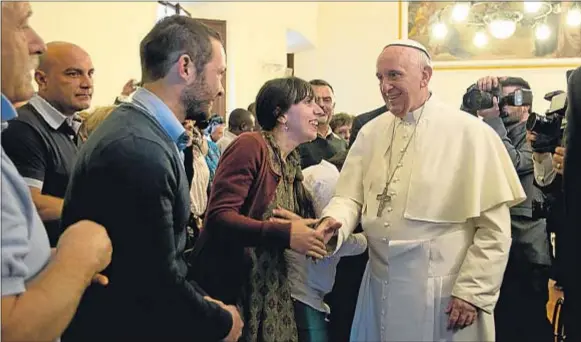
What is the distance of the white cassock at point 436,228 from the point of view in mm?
2191

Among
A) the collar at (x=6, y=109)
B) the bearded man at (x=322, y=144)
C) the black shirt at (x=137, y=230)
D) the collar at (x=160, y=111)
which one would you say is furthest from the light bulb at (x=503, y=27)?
the collar at (x=6, y=109)

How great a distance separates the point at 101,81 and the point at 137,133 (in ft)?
15.8

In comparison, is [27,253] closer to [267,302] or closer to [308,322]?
[267,302]

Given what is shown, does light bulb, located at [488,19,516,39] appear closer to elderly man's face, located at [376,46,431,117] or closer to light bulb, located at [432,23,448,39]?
light bulb, located at [432,23,448,39]

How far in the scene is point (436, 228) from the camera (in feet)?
7.38

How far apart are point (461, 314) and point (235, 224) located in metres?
0.79

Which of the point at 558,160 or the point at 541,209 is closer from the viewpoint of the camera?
the point at 558,160

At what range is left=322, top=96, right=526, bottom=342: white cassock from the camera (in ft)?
7.19

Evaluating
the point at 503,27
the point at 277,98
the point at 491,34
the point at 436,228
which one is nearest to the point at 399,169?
the point at 436,228

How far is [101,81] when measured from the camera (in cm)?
616

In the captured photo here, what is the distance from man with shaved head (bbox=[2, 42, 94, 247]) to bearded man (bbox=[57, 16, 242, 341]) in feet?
1.91

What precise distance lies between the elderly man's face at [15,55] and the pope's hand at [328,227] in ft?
3.96

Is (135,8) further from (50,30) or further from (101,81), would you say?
(50,30)

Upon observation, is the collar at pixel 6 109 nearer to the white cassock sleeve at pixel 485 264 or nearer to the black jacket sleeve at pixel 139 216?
the black jacket sleeve at pixel 139 216
